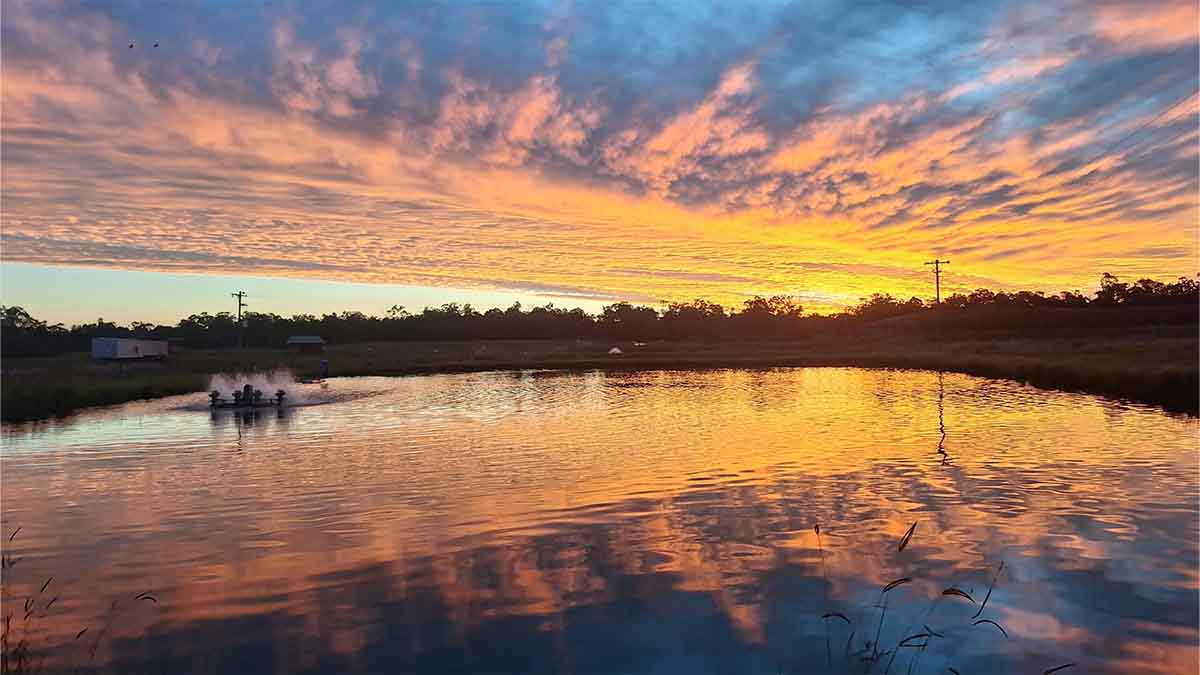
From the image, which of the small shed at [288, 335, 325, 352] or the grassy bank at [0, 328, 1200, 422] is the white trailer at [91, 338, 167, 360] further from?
the small shed at [288, 335, 325, 352]

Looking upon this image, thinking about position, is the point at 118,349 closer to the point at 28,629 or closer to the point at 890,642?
the point at 28,629

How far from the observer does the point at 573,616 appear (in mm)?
9039

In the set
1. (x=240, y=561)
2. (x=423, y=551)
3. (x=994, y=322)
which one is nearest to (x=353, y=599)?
(x=423, y=551)

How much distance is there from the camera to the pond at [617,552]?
8109 mm

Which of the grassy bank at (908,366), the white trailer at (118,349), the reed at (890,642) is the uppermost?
the white trailer at (118,349)

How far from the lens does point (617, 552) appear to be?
452 inches

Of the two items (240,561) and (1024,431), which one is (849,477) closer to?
(1024,431)

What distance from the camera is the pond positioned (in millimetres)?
8109

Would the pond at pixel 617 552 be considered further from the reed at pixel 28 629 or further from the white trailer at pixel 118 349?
the white trailer at pixel 118 349

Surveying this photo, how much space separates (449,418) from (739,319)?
173 m

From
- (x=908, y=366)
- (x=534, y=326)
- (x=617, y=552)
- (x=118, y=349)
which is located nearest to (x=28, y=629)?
(x=617, y=552)

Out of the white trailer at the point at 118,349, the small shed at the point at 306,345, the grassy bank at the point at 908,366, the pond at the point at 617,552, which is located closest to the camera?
the pond at the point at 617,552

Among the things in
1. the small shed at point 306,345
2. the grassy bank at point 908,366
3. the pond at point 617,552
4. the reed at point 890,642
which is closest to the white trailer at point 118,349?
the grassy bank at point 908,366

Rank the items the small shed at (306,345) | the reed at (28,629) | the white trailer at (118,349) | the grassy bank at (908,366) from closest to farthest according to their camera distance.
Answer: the reed at (28,629) < the grassy bank at (908,366) < the white trailer at (118,349) < the small shed at (306,345)
